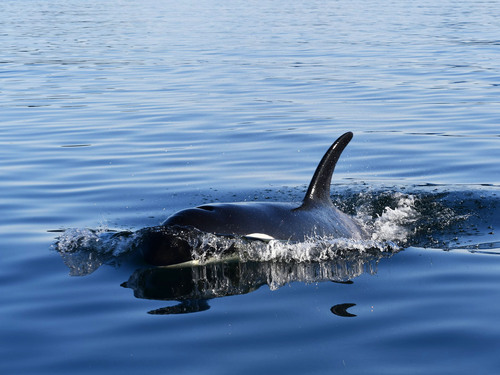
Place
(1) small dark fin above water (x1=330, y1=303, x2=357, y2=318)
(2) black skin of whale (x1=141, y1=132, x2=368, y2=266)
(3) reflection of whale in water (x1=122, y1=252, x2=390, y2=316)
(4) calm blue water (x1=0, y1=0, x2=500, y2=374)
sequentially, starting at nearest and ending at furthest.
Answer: (4) calm blue water (x1=0, y1=0, x2=500, y2=374) → (1) small dark fin above water (x1=330, y1=303, x2=357, y2=318) → (3) reflection of whale in water (x1=122, y1=252, x2=390, y2=316) → (2) black skin of whale (x1=141, y1=132, x2=368, y2=266)

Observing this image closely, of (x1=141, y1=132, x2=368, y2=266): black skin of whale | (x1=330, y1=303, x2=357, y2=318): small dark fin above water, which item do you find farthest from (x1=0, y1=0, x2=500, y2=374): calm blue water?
(x1=141, y1=132, x2=368, y2=266): black skin of whale

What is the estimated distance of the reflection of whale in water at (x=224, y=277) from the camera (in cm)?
730

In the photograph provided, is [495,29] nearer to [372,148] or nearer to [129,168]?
[372,148]

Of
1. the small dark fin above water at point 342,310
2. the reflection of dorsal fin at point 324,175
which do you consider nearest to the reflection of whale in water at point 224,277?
the small dark fin above water at point 342,310

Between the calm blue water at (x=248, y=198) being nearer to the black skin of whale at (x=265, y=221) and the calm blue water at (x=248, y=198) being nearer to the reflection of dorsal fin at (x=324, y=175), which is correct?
the black skin of whale at (x=265, y=221)

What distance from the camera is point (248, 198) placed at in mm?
11719

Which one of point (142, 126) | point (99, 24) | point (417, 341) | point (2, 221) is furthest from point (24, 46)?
point (417, 341)

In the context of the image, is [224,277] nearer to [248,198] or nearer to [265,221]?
[265,221]

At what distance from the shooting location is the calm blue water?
6.10m

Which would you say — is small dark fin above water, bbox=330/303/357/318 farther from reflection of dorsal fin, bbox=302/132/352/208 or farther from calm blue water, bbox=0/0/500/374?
reflection of dorsal fin, bbox=302/132/352/208

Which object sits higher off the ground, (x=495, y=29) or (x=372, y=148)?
(x=495, y=29)

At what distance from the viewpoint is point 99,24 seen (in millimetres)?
53344

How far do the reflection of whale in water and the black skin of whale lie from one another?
188 mm

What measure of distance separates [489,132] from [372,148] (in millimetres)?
2710
